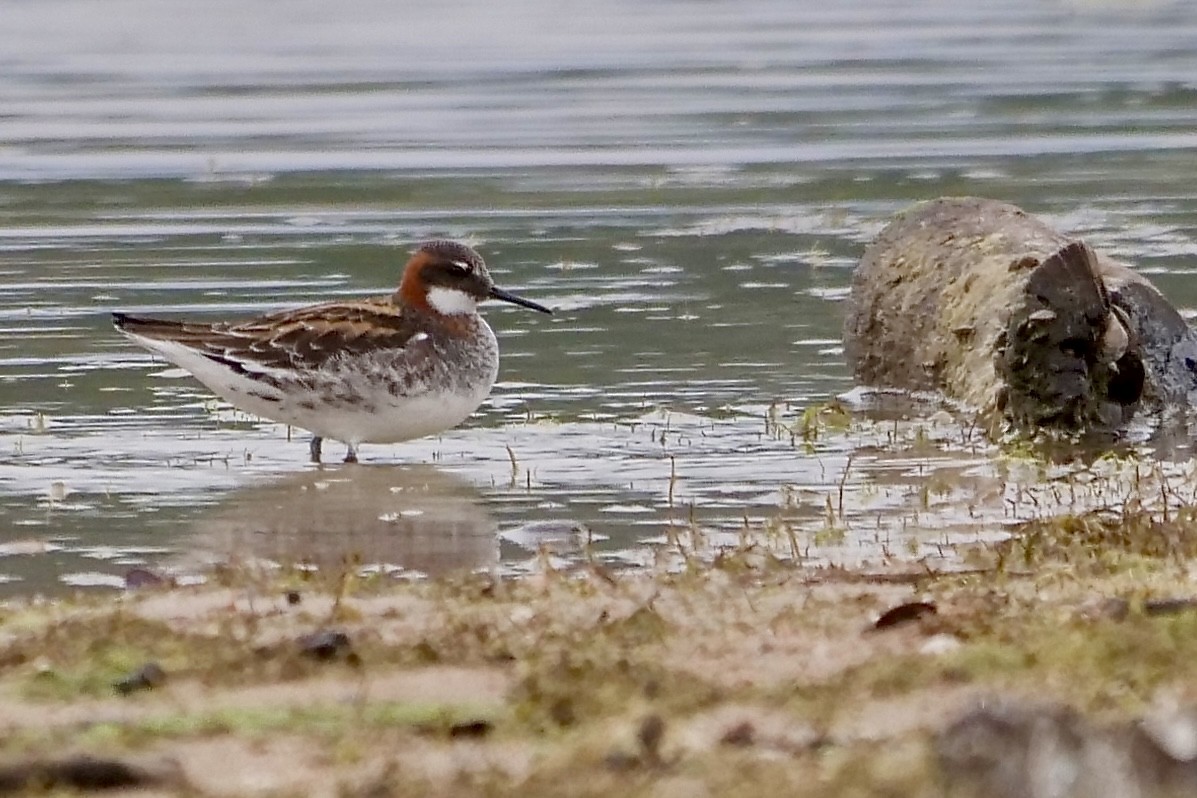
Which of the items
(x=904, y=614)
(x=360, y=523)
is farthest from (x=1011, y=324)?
(x=904, y=614)

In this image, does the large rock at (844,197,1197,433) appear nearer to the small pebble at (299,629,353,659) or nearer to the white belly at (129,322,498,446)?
the white belly at (129,322,498,446)

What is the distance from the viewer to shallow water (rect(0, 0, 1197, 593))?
10117 mm

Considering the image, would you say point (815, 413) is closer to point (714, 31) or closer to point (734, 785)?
point (734, 785)

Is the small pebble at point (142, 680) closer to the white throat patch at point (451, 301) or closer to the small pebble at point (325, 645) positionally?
the small pebble at point (325, 645)

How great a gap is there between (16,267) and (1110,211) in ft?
27.3

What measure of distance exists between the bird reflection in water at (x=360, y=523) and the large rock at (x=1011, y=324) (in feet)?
9.55

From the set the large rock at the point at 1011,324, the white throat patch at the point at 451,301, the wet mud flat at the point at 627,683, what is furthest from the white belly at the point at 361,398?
the wet mud flat at the point at 627,683

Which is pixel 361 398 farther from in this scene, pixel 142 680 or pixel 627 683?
pixel 627 683

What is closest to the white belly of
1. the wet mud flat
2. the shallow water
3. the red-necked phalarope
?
the red-necked phalarope

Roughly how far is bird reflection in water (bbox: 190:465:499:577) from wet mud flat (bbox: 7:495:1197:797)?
1.04 metres

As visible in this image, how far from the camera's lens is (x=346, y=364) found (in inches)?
446

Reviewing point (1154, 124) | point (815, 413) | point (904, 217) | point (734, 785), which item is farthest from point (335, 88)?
point (734, 785)

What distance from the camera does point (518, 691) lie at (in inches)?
240

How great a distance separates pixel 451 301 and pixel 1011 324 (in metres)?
2.71
